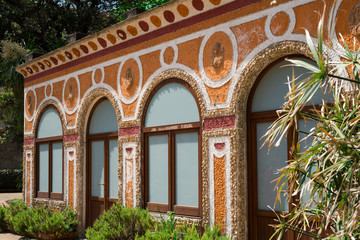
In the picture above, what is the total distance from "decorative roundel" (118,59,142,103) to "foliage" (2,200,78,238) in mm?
3156

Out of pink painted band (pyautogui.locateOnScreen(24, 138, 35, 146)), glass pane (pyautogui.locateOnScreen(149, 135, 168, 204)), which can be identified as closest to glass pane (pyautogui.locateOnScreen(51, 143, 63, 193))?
pink painted band (pyautogui.locateOnScreen(24, 138, 35, 146))

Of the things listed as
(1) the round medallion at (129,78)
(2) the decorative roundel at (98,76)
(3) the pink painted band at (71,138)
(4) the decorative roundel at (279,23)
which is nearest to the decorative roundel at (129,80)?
(1) the round medallion at (129,78)

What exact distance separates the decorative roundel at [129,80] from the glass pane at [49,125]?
3.02 meters

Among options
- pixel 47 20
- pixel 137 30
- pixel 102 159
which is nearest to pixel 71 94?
pixel 102 159

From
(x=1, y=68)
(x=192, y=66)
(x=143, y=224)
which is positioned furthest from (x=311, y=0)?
(x=1, y=68)

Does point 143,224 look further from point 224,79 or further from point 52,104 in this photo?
point 52,104

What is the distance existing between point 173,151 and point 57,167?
15.5ft

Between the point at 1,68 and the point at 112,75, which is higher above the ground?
the point at 1,68

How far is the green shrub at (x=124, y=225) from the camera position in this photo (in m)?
7.86

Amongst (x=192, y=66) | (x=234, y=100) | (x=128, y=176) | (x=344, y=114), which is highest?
(x=192, y=66)

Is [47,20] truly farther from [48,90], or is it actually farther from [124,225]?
[124,225]

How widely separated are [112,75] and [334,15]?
5.27 metres

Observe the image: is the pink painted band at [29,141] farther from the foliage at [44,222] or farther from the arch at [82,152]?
the arch at [82,152]

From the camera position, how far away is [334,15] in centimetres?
564
